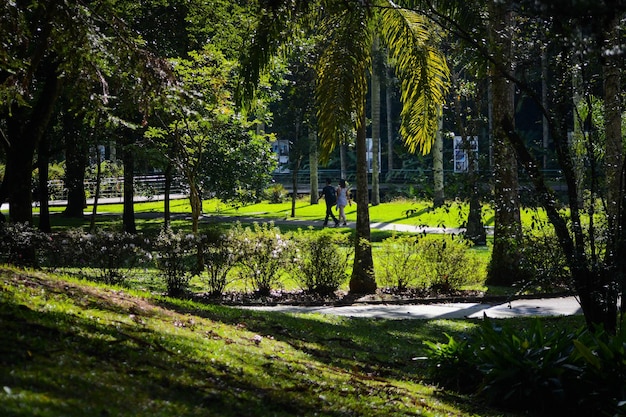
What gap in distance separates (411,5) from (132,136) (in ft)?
43.3

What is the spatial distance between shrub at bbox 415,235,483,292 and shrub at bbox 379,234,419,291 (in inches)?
5.4

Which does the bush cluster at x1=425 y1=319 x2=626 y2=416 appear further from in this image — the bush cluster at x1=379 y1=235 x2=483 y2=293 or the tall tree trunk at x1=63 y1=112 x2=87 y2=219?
the tall tree trunk at x1=63 y1=112 x2=87 y2=219

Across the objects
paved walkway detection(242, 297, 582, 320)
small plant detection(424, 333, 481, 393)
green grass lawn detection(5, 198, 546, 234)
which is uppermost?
green grass lawn detection(5, 198, 546, 234)

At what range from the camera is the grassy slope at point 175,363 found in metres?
5.12

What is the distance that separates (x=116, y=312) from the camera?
840 centimetres

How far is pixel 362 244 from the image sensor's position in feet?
55.7

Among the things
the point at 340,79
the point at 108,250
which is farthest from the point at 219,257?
the point at 340,79

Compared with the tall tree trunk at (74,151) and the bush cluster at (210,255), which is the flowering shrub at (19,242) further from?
the tall tree trunk at (74,151)

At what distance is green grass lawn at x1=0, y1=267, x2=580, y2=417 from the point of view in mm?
5117

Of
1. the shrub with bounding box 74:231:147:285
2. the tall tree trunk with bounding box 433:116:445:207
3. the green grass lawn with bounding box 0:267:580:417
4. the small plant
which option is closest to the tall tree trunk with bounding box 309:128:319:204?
the tall tree trunk with bounding box 433:116:445:207

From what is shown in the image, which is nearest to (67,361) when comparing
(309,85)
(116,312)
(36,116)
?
(116,312)

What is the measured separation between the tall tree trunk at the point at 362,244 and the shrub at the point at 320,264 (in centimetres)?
39

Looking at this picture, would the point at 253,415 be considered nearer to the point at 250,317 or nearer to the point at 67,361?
the point at 67,361

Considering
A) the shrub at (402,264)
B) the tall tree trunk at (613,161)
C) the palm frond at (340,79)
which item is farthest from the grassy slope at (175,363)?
the shrub at (402,264)
